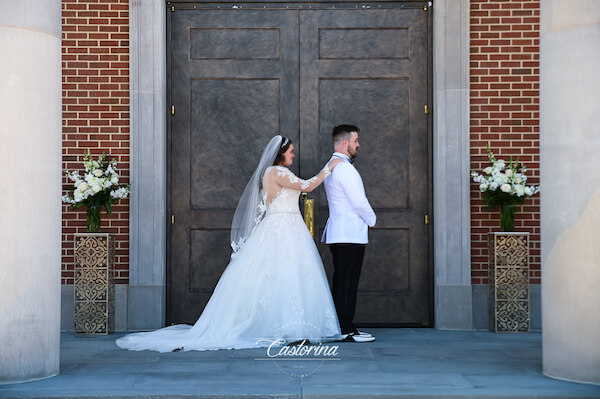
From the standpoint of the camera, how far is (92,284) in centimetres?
747

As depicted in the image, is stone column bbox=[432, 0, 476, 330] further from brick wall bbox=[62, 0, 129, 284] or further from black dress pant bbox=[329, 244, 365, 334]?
brick wall bbox=[62, 0, 129, 284]

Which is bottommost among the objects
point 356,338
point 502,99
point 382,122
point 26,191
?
point 356,338

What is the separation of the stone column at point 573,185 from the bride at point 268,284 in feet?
7.43

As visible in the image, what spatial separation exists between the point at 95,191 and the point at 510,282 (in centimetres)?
394

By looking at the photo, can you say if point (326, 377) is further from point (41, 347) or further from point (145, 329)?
point (145, 329)

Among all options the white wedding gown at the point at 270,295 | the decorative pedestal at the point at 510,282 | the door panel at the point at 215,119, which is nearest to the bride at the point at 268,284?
the white wedding gown at the point at 270,295

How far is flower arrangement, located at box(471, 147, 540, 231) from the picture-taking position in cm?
750

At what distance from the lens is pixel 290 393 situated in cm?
468

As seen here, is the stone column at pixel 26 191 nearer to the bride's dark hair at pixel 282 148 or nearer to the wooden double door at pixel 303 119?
the bride's dark hair at pixel 282 148

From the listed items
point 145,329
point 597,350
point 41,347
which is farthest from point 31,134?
point 597,350

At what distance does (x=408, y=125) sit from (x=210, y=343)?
9.89ft

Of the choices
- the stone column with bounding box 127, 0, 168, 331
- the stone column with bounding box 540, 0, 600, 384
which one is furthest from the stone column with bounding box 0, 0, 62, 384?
the stone column with bounding box 540, 0, 600, 384

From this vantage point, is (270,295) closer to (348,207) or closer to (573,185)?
(348,207)

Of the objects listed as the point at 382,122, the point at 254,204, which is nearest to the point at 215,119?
the point at 254,204
